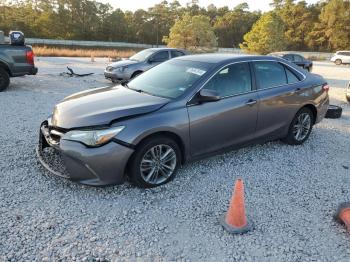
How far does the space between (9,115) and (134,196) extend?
470 cm

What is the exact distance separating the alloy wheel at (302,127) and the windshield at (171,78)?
6.99 ft

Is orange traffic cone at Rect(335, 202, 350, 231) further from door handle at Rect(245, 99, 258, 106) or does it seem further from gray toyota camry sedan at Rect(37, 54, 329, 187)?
door handle at Rect(245, 99, 258, 106)

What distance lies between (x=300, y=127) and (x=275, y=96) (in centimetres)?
104

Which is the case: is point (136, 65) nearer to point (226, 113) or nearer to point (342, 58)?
point (226, 113)

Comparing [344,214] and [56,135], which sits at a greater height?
[56,135]

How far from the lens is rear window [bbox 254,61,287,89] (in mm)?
5156

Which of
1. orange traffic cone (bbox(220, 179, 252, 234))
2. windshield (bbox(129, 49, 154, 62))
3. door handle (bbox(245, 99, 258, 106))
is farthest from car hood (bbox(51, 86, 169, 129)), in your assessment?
windshield (bbox(129, 49, 154, 62))

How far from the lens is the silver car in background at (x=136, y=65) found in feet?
39.8

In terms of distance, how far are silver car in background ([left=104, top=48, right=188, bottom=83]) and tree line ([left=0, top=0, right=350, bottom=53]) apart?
43.0m

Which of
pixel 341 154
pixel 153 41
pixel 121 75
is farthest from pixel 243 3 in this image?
pixel 341 154

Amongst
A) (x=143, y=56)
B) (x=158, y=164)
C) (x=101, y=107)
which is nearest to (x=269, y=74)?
(x=158, y=164)

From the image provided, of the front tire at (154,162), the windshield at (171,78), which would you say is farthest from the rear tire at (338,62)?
the front tire at (154,162)

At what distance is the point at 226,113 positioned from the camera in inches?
182

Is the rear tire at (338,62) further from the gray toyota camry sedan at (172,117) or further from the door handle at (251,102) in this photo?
the door handle at (251,102)
